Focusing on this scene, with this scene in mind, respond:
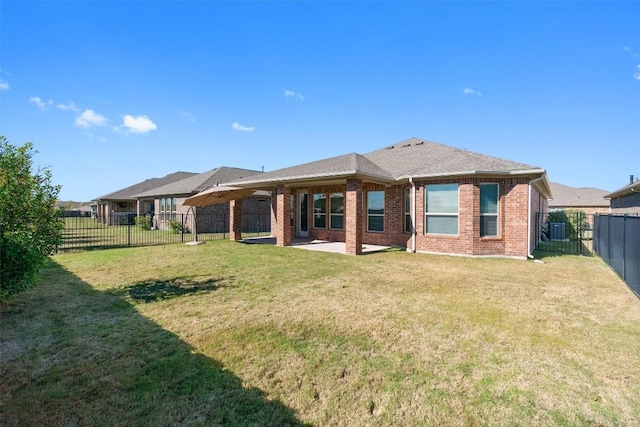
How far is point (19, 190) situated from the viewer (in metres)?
5.30

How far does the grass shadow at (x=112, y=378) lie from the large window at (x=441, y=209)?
10028mm

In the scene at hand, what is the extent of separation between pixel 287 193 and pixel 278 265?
17.3 ft

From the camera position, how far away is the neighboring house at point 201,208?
22578 mm

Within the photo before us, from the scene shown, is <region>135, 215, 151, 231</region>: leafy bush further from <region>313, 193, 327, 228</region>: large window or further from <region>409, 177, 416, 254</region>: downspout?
<region>409, 177, 416, 254</region>: downspout

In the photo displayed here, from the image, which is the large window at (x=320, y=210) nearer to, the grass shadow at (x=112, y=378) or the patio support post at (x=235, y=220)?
the patio support post at (x=235, y=220)

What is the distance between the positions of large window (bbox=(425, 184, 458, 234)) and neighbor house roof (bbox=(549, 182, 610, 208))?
1286 inches

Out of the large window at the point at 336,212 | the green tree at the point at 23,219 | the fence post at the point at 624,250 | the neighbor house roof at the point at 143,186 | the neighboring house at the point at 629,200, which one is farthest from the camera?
the neighbor house roof at the point at 143,186

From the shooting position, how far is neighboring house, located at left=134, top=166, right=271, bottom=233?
22.6 metres

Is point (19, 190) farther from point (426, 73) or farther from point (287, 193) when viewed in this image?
point (426, 73)

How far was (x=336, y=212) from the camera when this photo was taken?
15.3 m

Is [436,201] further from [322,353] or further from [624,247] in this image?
[322,353]

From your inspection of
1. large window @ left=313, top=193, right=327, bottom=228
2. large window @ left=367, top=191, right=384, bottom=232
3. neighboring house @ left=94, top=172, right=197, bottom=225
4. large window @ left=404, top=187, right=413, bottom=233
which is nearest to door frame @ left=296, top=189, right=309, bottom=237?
large window @ left=313, top=193, right=327, bottom=228

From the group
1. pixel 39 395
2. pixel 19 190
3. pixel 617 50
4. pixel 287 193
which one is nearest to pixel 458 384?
pixel 39 395

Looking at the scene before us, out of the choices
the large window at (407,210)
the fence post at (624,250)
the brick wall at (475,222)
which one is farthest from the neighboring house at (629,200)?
the large window at (407,210)
